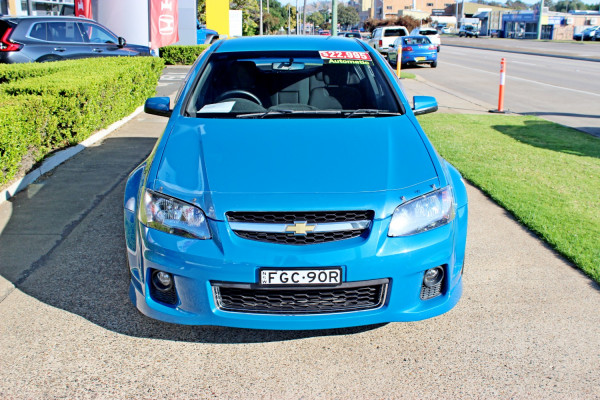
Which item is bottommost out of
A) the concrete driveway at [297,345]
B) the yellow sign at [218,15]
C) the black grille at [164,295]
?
the concrete driveway at [297,345]

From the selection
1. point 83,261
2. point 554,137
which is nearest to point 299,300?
point 83,261

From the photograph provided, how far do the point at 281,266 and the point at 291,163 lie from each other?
706 mm

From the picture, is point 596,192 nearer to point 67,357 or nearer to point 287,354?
point 287,354

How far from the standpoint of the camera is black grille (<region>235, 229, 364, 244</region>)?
3.20m

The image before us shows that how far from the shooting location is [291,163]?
11.8 feet

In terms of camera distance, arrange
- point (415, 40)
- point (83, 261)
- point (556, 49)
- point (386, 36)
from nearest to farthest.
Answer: point (83, 261), point (415, 40), point (386, 36), point (556, 49)

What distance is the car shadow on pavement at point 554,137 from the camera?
30.4 ft

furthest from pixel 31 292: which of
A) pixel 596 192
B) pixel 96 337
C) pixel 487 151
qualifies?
pixel 487 151

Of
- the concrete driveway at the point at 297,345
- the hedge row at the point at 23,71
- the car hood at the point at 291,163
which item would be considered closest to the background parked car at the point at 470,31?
the hedge row at the point at 23,71

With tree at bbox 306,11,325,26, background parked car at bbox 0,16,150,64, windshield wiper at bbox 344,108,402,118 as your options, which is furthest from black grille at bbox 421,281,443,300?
tree at bbox 306,11,325,26

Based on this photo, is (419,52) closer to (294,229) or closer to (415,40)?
(415,40)

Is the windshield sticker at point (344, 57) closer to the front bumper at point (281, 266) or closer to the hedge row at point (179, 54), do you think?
the front bumper at point (281, 266)

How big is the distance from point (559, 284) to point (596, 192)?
2.78 meters

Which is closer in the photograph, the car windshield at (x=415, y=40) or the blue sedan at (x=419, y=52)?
the blue sedan at (x=419, y=52)
